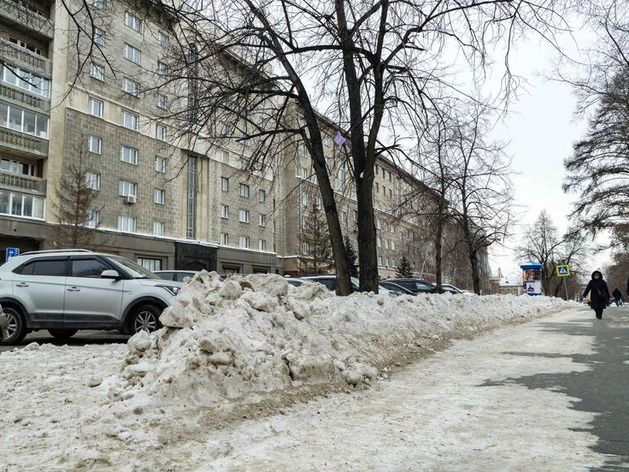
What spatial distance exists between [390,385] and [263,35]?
7729 mm

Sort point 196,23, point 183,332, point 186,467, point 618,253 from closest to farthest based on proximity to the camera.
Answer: point 186,467 → point 183,332 → point 196,23 → point 618,253

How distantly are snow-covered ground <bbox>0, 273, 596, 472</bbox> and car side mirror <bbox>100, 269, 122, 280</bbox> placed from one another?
2244 millimetres

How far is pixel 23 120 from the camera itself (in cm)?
2870

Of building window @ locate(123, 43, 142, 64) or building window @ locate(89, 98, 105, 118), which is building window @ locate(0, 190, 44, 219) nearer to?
building window @ locate(89, 98, 105, 118)

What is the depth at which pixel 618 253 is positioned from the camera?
36656 millimetres

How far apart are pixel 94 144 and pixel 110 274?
25.9 meters

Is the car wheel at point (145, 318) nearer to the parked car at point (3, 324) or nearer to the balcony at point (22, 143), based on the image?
the parked car at point (3, 324)

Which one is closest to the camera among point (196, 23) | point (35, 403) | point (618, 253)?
point (35, 403)

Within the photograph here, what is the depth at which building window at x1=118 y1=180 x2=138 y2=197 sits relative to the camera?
3380 centimetres

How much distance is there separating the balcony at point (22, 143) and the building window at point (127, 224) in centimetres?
617

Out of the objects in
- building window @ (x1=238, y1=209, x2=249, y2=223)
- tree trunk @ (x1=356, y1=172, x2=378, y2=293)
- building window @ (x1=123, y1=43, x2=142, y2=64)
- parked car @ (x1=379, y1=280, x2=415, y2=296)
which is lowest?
parked car @ (x1=379, y1=280, x2=415, y2=296)

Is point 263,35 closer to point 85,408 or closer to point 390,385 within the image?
point 390,385

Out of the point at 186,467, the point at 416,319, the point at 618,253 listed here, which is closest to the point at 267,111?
the point at 416,319

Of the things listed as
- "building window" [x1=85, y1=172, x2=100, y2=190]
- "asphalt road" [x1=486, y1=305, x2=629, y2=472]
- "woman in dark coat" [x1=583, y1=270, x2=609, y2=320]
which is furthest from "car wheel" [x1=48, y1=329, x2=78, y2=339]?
"building window" [x1=85, y1=172, x2=100, y2=190]
